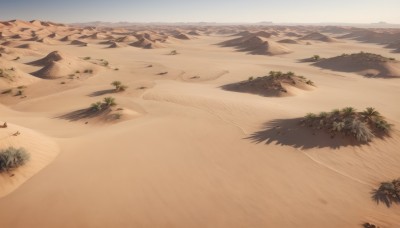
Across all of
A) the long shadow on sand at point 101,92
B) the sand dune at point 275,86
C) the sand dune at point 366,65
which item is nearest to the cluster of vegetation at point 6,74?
the long shadow on sand at point 101,92

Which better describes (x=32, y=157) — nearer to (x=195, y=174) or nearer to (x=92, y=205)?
(x=92, y=205)

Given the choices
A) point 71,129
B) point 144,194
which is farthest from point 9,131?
point 144,194

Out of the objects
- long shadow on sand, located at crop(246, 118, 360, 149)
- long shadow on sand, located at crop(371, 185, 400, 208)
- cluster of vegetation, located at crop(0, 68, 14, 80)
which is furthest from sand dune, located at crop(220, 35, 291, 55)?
long shadow on sand, located at crop(371, 185, 400, 208)

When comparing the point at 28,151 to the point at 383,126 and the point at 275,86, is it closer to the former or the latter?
the point at 383,126

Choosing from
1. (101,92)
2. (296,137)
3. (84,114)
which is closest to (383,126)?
(296,137)

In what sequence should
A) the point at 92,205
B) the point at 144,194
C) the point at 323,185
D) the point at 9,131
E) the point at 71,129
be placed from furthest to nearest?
the point at 71,129, the point at 9,131, the point at 323,185, the point at 144,194, the point at 92,205

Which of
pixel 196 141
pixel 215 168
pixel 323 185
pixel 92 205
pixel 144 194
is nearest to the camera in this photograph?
pixel 92 205
